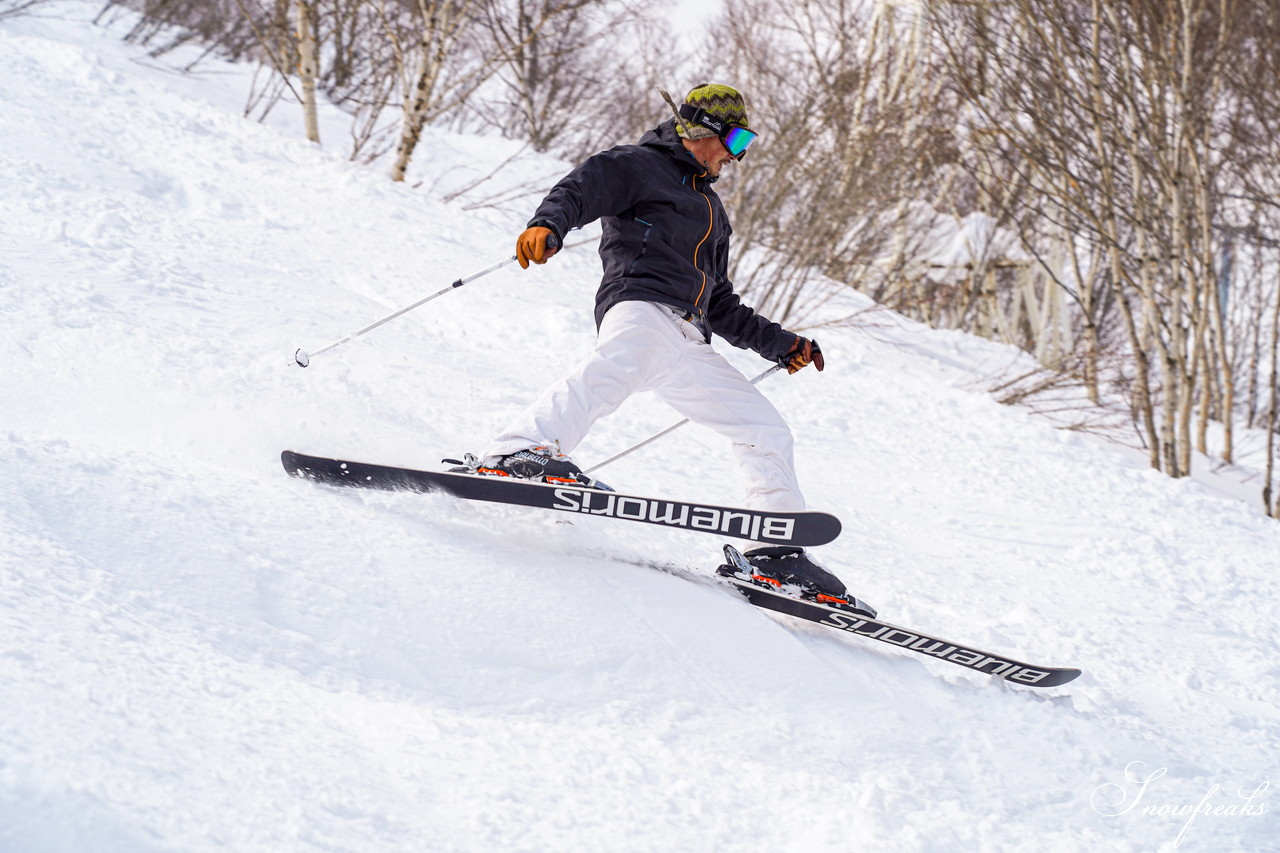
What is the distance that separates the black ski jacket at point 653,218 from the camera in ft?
9.74

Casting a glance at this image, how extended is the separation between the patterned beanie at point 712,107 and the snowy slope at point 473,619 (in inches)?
56.2

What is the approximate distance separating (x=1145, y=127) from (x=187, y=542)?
7.57 metres

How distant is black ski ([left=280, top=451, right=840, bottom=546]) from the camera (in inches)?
114

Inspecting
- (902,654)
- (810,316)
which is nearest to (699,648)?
(902,654)

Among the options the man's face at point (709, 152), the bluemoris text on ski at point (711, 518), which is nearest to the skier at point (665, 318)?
the man's face at point (709, 152)

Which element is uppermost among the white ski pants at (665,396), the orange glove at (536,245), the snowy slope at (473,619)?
the orange glove at (536,245)

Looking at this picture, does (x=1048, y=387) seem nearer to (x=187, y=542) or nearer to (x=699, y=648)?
(x=699, y=648)

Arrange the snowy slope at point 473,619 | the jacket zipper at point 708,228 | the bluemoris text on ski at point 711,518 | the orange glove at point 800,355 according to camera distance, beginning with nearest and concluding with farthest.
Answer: the snowy slope at point 473,619, the bluemoris text on ski at point 711,518, the jacket zipper at point 708,228, the orange glove at point 800,355

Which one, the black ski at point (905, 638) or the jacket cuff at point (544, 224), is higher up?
the jacket cuff at point (544, 224)

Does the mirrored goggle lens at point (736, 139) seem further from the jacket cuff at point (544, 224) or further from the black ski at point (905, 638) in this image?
the black ski at point (905, 638)

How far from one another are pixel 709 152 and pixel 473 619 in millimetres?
1743

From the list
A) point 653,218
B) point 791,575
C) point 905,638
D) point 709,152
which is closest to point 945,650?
point 905,638

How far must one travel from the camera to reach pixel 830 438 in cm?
596

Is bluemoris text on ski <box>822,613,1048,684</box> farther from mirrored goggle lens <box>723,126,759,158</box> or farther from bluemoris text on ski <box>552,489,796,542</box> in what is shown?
mirrored goggle lens <box>723,126,759,158</box>
